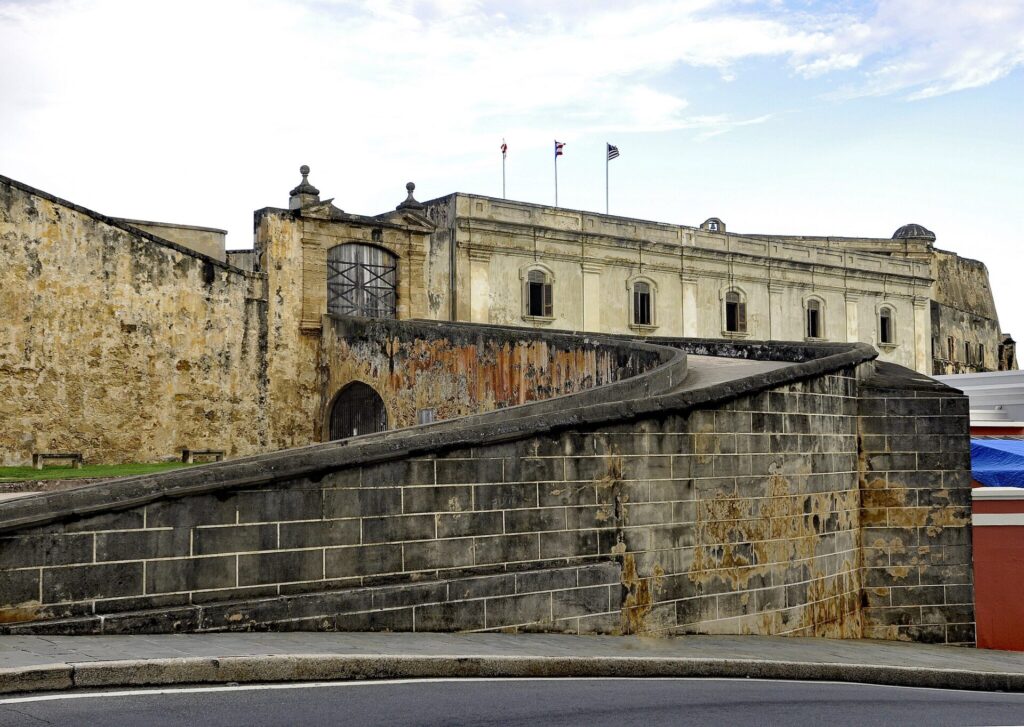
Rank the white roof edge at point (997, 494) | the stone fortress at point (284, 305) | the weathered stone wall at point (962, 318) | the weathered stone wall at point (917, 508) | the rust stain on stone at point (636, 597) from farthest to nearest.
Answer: the weathered stone wall at point (962, 318)
the stone fortress at point (284, 305)
the white roof edge at point (997, 494)
the weathered stone wall at point (917, 508)
the rust stain on stone at point (636, 597)

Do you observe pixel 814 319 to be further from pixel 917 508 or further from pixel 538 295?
pixel 917 508

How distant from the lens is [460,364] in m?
20.9

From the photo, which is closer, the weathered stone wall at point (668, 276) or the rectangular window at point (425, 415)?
the rectangular window at point (425, 415)

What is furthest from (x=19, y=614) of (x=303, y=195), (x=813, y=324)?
(x=813, y=324)

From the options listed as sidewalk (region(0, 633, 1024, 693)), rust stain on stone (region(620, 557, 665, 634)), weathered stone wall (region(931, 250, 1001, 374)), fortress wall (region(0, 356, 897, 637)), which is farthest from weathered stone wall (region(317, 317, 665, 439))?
weathered stone wall (region(931, 250, 1001, 374))

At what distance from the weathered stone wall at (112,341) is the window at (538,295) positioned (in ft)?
38.2

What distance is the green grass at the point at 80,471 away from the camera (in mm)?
17859

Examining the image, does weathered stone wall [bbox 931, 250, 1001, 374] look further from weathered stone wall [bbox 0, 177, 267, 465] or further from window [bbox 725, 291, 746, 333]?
weathered stone wall [bbox 0, 177, 267, 465]

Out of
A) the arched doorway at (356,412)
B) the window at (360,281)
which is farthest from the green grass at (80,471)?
the window at (360,281)

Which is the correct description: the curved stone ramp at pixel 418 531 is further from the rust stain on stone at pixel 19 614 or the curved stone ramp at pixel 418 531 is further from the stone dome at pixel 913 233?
the stone dome at pixel 913 233

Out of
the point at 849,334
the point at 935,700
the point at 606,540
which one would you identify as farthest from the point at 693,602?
the point at 849,334

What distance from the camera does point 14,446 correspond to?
20.8m

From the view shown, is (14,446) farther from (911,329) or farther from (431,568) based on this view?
(911,329)

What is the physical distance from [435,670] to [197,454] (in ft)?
52.6
